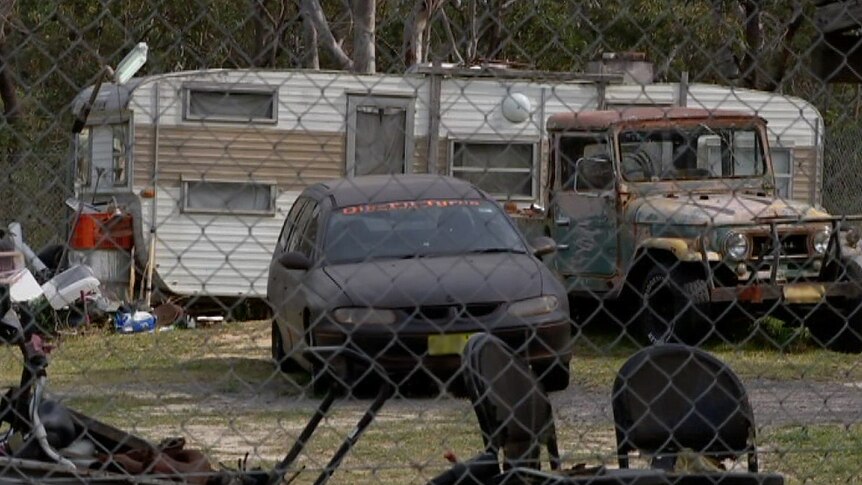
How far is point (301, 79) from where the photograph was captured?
17.3ft

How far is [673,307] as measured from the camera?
26.9 feet

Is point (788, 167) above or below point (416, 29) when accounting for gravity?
below

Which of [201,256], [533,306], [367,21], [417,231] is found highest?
[367,21]

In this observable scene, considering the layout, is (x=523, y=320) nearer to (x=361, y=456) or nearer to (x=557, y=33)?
(x=361, y=456)

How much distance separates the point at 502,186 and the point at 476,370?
3031mm

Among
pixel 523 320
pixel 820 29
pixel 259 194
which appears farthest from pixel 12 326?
pixel 523 320

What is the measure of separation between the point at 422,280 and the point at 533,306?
10.1 ft

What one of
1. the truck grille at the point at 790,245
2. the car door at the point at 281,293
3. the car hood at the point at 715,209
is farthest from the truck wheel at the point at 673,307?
the truck grille at the point at 790,245

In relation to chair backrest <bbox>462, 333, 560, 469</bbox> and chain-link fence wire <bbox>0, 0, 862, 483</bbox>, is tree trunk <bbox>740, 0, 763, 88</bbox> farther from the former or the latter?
chair backrest <bbox>462, 333, 560, 469</bbox>

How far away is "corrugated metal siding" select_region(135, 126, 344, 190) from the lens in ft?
13.5

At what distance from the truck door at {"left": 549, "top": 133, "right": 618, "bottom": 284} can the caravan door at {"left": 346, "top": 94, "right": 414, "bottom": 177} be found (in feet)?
14.6

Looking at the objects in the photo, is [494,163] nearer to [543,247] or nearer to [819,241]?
[543,247]

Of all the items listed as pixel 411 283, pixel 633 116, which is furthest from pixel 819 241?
pixel 411 283

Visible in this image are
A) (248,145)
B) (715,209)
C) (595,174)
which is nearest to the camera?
(248,145)
